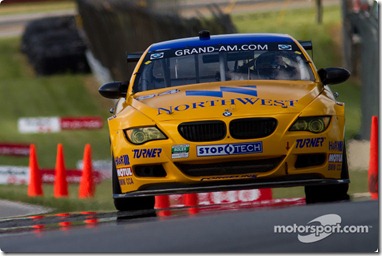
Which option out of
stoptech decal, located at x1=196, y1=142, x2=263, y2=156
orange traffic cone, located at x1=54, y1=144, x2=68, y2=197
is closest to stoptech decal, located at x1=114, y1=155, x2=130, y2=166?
stoptech decal, located at x1=196, y1=142, x2=263, y2=156

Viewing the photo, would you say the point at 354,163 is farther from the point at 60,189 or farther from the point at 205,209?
the point at 60,189

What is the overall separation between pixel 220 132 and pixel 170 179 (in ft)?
1.80

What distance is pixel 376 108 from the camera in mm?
14930

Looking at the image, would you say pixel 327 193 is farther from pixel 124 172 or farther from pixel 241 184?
pixel 124 172

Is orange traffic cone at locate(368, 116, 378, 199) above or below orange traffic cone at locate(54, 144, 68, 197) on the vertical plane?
above

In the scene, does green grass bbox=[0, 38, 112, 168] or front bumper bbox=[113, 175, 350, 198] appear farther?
green grass bbox=[0, 38, 112, 168]

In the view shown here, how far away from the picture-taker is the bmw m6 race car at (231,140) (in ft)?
34.0

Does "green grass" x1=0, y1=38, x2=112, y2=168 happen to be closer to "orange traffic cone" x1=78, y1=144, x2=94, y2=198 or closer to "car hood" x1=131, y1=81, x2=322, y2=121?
"orange traffic cone" x1=78, y1=144, x2=94, y2=198

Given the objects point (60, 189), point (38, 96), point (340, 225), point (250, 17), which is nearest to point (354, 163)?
point (340, 225)

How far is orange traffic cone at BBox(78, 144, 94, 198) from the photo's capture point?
16078 millimetres

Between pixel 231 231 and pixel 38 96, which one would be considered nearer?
pixel 231 231

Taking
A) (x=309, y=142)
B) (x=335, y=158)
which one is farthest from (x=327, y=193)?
(x=309, y=142)
